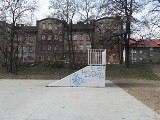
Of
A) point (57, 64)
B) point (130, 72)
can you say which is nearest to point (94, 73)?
point (130, 72)

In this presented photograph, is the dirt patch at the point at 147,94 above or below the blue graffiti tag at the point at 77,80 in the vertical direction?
below

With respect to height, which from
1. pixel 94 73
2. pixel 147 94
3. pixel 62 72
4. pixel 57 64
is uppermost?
pixel 57 64

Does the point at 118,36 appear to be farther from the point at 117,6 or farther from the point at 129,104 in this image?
the point at 129,104

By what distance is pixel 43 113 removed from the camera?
11.0 m

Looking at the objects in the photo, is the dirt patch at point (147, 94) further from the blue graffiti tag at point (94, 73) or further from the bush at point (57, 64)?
the bush at point (57, 64)

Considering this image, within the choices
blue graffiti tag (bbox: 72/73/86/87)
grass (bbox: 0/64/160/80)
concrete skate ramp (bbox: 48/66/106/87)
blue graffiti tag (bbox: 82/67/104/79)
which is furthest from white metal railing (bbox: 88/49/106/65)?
grass (bbox: 0/64/160/80)

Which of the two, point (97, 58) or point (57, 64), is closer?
point (97, 58)

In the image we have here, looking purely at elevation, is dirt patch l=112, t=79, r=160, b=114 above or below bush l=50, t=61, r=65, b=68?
below

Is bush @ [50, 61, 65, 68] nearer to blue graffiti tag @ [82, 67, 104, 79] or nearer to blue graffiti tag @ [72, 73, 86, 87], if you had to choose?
blue graffiti tag @ [72, 73, 86, 87]

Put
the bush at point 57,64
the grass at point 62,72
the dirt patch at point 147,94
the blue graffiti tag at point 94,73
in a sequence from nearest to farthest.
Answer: the dirt patch at point 147,94
the blue graffiti tag at point 94,73
the grass at point 62,72
the bush at point 57,64

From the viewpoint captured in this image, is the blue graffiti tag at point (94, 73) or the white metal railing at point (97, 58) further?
the white metal railing at point (97, 58)

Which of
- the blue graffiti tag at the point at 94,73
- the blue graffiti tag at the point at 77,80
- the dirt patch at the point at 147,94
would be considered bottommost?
the dirt patch at the point at 147,94

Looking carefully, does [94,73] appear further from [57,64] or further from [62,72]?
[57,64]

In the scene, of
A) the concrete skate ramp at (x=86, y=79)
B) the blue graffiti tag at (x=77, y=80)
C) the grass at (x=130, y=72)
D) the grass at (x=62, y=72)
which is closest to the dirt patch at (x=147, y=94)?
the concrete skate ramp at (x=86, y=79)
